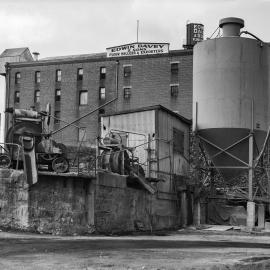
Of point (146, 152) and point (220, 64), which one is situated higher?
point (220, 64)

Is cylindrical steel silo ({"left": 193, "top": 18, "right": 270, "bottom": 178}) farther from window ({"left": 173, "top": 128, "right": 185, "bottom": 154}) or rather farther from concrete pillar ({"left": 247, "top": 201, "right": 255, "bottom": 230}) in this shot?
concrete pillar ({"left": 247, "top": 201, "right": 255, "bottom": 230})

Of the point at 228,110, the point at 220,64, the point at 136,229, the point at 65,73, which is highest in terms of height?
the point at 65,73

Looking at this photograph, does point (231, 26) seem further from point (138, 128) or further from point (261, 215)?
point (261, 215)

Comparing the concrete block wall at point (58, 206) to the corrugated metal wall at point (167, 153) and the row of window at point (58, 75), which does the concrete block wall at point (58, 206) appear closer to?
the corrugated metal wall at point (167, 153)

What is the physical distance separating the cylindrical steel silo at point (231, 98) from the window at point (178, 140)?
3.73 ft

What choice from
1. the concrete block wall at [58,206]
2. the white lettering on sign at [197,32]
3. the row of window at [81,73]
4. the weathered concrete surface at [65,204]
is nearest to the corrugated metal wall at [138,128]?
the weathered concrete surface at [65,204]

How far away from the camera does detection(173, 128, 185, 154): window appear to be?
119ft

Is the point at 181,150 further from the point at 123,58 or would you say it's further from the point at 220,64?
the point at 123,58

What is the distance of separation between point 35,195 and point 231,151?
1565 cm

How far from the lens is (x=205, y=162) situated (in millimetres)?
38469

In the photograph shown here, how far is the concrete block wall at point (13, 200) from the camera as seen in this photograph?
24.2 meters

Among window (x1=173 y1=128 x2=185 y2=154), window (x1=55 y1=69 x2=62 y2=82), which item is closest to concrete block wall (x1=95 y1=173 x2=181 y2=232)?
window (x1=173 y1=128 x2=185 y2=154)

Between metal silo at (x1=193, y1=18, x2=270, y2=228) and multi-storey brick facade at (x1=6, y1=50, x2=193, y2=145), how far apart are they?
2936cm

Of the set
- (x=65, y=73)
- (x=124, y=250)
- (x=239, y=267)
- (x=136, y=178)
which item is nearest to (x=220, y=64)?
(x=136, y=178)
